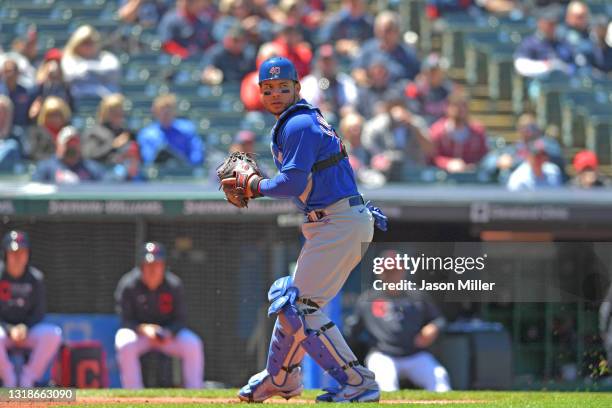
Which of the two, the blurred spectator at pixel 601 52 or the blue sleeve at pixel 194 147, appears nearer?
the blue sleeve at pixel 194 147

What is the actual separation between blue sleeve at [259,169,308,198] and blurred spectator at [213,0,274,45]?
304 inches

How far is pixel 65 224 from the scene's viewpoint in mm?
11430

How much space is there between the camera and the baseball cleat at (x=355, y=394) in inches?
274

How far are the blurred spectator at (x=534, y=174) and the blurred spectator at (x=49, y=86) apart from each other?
4.28m

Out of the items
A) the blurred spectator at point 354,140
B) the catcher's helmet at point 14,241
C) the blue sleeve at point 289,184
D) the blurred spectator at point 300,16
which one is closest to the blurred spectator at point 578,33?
the blurred spectator at point 300,16

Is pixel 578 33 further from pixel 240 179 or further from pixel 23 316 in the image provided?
pixel 240 179

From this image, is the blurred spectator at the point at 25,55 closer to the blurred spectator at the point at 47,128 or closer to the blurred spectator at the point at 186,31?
the blurred spectator at the point at 47,128

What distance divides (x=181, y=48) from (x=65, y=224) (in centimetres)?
372

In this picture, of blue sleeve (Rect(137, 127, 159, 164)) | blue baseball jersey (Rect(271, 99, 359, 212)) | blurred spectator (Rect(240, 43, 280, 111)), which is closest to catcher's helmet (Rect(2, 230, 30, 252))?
blue sleeve (Rect(137, 127, 159, 164))

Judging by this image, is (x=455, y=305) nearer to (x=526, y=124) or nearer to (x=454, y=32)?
(x=526, y=124)

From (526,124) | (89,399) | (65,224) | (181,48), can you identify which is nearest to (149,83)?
(181,48)

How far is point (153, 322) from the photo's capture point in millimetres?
10906

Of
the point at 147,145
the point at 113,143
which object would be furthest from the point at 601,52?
the point at 113,143

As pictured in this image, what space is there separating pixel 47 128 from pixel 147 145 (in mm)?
930
